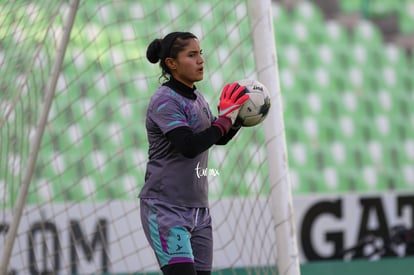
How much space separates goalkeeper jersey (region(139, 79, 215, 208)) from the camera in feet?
8.25

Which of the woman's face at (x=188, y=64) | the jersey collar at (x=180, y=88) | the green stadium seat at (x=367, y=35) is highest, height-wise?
the green stadium seat at (x=367, y=35)

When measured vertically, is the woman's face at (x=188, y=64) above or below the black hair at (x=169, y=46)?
below

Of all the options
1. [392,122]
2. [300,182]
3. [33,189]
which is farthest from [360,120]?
[33,189]

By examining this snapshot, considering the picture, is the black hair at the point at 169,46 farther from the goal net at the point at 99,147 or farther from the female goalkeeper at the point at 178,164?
the goal net at the point at 99,147

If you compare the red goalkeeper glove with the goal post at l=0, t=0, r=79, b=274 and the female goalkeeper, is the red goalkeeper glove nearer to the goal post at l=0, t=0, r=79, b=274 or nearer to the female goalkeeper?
the female goalkeeper

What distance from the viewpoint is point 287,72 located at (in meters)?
6.27

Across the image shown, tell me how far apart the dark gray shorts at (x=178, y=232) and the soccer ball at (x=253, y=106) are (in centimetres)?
28

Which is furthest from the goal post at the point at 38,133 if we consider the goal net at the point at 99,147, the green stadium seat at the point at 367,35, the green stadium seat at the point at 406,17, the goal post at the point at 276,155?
the green stadium seat at the point at 406,17

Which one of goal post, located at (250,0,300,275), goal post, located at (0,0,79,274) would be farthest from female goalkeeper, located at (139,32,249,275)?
goal post, located at (0,0,79,274)

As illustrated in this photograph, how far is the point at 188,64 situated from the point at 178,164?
27 cm

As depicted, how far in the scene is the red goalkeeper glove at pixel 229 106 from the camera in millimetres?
2475

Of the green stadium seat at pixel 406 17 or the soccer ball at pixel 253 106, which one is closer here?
the soccer ball at pixel 253 106

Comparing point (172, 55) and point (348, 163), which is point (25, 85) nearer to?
point (172, 55)

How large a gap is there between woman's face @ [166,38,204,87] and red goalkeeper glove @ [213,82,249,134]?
0.09m
